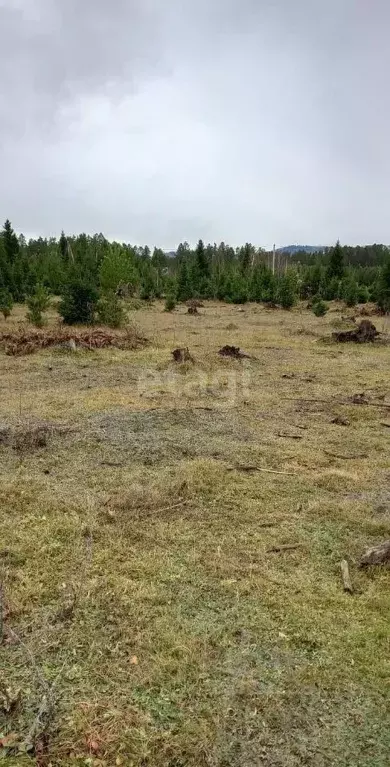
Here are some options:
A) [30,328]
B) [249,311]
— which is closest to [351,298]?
[249,311]

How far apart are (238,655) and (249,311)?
86.9 ft

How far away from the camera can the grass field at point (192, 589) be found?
2670 mm

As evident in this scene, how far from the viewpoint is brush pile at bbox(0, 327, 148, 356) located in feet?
45.9

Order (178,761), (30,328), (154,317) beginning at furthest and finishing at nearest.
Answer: (154,317)
(30,328)
(178,761)

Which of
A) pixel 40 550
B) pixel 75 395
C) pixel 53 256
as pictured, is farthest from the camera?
pixel 53 256

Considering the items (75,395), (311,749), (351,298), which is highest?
(351,298)

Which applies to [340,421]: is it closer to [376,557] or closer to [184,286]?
[376,557]

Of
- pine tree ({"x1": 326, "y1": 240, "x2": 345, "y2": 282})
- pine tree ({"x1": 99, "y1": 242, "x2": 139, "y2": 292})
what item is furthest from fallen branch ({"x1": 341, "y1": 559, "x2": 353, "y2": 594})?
pine tree ({"x1": 326, "y1": 240, "x2": 345, "y2": 282})

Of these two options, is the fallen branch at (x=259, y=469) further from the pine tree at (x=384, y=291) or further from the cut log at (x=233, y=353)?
the pine tree at (x=384, y=291)

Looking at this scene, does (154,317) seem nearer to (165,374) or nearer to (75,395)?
(165,374)

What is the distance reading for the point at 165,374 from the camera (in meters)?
11.7

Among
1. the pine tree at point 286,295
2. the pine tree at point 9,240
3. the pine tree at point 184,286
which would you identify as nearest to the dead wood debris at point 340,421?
the pine tree at point 286,295

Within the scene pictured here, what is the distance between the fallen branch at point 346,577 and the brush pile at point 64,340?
11023 mm

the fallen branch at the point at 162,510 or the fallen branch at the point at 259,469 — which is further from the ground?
the fallen branch at the point at 259,469
